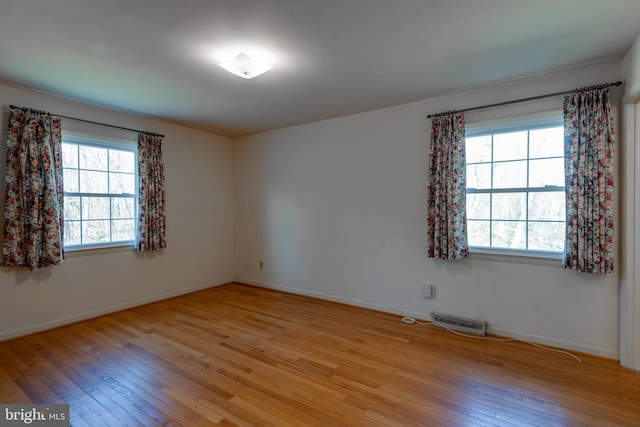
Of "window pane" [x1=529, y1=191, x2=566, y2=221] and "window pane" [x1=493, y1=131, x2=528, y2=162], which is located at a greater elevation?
"window pane" [x1=493, y1=131, x2=528, y2=162]

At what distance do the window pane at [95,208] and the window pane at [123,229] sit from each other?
16 cm

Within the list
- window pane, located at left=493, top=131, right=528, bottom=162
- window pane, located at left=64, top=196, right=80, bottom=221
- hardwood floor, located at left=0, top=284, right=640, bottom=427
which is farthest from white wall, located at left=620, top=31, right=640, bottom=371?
window pane, located at left=64, top=196, right=80, bottom=221

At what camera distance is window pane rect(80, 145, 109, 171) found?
12.0 feet

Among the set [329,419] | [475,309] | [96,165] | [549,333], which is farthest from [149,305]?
[549,333]

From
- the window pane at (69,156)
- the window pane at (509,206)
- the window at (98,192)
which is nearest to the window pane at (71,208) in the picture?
the window at (98,192)

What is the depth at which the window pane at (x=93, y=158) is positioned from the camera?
3.66 metres

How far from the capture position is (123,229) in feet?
13.3

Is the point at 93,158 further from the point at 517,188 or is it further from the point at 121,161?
the point at 517,188

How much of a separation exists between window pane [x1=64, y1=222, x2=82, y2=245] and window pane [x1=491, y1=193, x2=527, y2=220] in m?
4.71

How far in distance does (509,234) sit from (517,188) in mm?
471

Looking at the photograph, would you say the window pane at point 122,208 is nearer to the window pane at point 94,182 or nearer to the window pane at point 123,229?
the window pane at point 123,229

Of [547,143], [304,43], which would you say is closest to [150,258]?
[304,43]

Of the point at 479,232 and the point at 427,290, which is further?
the point at 427,290

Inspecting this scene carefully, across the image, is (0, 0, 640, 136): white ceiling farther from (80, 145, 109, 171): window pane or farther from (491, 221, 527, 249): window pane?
(491, 221, 527, 249): window pane
